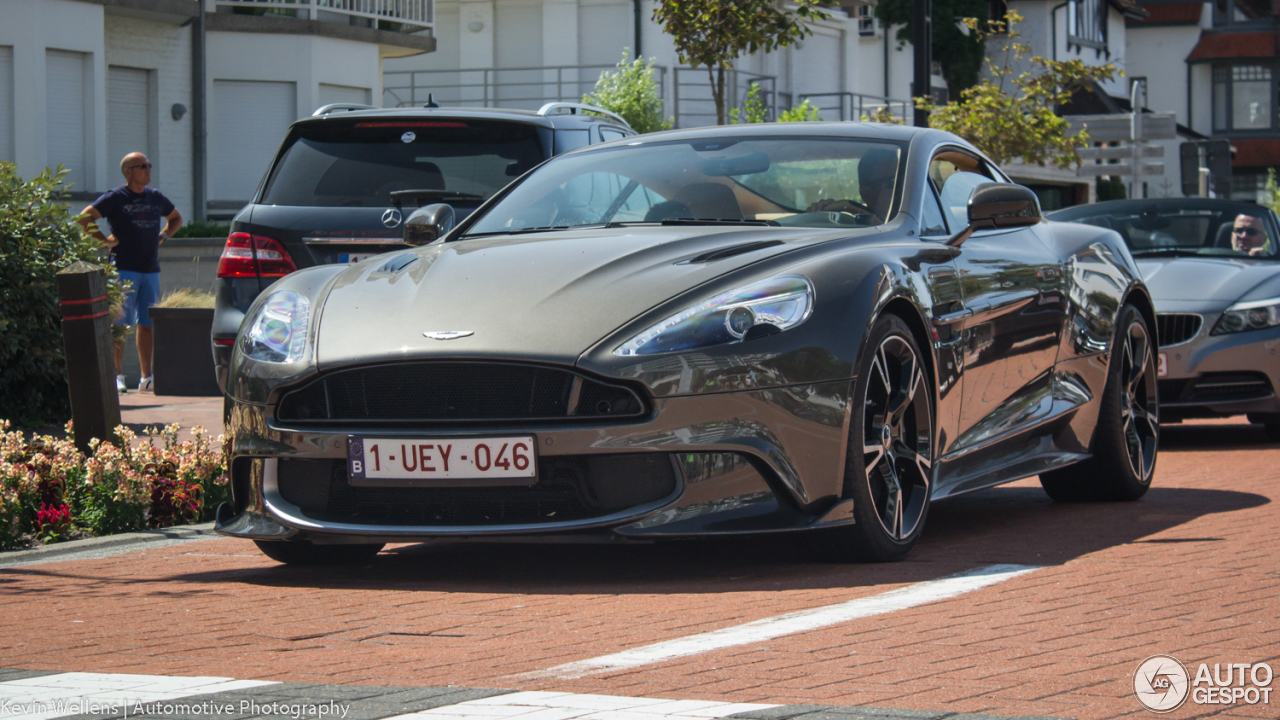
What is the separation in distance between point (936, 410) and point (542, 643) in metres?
2.03

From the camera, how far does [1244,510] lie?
727 cm

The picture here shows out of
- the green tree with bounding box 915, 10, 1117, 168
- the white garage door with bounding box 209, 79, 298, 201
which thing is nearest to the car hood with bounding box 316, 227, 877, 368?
the green tree with bounding box 915, 10, 1117, 168

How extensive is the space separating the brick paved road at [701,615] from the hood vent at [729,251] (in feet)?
3.16

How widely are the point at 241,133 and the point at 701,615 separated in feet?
78.9

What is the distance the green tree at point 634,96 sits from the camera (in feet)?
115

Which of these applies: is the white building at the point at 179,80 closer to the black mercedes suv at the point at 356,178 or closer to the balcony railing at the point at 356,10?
the balcony railing at the point at 356,10

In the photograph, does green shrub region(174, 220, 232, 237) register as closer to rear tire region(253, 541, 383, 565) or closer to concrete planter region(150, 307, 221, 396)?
concrete planter region(150, 307, 221, 396)

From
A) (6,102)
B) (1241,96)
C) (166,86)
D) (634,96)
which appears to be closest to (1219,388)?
(6,102)

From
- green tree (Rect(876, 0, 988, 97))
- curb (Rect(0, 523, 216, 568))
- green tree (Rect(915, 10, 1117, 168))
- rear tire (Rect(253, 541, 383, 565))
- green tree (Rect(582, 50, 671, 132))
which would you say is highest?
green tree (Rect(876, 0, 988, 97))

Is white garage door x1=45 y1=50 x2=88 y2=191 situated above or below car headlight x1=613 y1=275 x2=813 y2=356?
above

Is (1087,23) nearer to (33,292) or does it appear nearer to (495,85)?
(495,85)

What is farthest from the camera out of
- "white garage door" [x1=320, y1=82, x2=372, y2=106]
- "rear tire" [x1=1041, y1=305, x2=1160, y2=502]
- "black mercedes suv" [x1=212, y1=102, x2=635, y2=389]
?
"white garage door" [x1=320, y1=82, x2=372, y2=106]

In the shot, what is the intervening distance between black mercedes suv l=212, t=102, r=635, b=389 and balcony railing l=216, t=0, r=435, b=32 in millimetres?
18870

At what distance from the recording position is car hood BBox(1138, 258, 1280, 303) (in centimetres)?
1088
